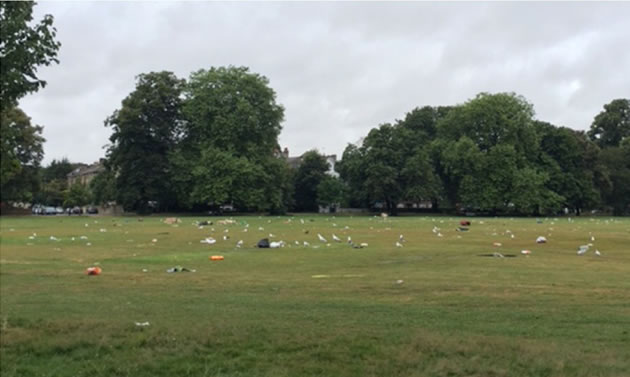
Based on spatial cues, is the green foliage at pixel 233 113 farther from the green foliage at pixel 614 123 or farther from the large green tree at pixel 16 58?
the large green tree at pixel 16 58

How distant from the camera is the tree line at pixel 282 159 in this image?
91.8 meters

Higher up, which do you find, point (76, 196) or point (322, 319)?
point (76, 196)

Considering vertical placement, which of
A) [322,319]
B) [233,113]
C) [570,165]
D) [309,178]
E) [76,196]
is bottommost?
[322,319]

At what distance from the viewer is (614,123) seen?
12538cm

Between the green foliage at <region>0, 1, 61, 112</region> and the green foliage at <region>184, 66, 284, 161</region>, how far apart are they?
84.7m

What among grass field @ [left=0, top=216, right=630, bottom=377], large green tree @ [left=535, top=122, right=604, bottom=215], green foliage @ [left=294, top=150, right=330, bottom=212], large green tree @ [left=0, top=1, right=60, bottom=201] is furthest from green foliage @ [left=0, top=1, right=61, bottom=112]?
green foliage @ [left=294, top=150, right=330, bottom=212]

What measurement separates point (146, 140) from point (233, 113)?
1391cm

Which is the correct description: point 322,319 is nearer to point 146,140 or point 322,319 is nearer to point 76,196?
point 146,140

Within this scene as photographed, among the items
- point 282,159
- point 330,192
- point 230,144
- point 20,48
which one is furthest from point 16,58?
point 330,192

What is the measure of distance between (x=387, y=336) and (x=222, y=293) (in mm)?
6448

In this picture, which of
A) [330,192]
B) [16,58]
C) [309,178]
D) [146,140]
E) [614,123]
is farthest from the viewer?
[614,123]

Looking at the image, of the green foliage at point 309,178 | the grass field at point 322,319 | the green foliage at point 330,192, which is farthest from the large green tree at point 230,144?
the grass field at point 322,319

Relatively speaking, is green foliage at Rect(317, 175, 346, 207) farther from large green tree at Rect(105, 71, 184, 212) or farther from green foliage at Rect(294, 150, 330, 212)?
large green tree at Rect(105, 71, 184, 212)

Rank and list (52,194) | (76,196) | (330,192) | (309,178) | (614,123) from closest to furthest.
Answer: (330,192)
(76,196)
(309,178)
(614,123)
(52,194)
